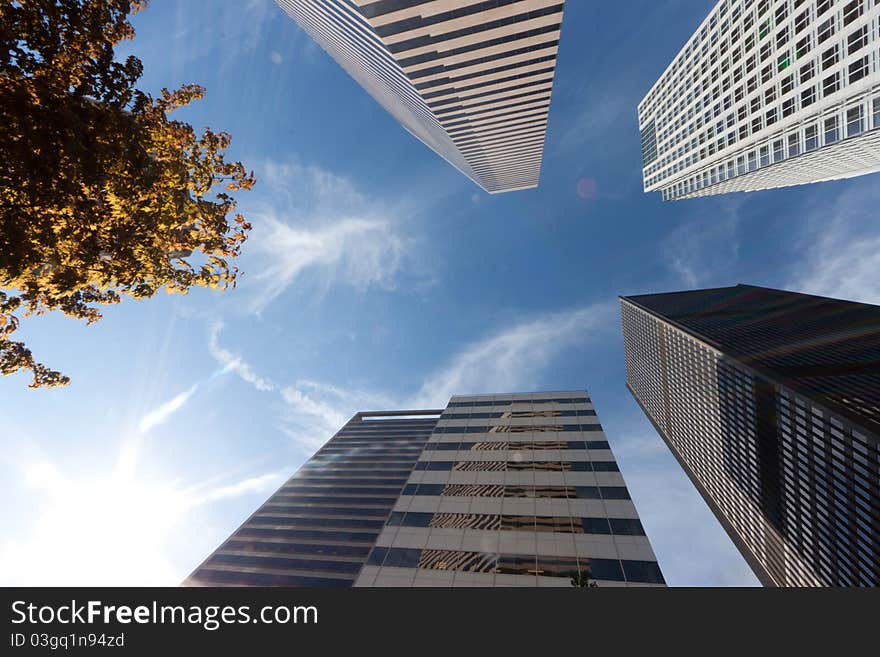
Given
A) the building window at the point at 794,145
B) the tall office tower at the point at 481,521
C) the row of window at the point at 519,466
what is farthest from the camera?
the building window at the point at 794,145

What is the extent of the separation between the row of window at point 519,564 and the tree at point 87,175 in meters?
20.0

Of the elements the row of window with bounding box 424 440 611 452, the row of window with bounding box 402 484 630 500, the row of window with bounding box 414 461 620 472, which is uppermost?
the row of window with bounding box 424 440 611 452

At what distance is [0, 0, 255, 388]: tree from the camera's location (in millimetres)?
6750

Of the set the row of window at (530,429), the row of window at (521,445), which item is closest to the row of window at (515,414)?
the row of window at (530,429)

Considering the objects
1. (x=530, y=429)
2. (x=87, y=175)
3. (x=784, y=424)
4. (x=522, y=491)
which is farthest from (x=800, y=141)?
(x=87, y=175)

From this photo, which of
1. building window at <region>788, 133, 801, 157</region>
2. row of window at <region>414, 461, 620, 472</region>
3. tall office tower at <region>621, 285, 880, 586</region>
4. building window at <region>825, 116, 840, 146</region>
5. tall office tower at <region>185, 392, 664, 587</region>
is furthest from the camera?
building window at <region>788, 133, 801, 157</region>

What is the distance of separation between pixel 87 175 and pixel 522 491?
94.1 feet

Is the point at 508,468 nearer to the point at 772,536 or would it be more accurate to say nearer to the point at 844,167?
the point at 772,536

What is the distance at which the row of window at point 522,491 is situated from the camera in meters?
24.8

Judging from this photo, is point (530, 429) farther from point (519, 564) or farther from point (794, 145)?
point (794, 145)

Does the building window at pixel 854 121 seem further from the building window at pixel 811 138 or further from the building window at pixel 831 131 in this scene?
the building window at pixel 811 138

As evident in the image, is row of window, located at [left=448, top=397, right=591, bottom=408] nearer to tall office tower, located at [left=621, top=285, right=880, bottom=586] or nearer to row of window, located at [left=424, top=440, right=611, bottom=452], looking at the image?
row of window, located at [left=424, top=440, right=611, bottom=452]

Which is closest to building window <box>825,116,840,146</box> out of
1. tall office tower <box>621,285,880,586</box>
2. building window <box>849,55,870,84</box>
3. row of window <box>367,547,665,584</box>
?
building window <box>849,55,870,84</box>

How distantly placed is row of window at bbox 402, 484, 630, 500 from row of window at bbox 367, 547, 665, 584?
209 inches
